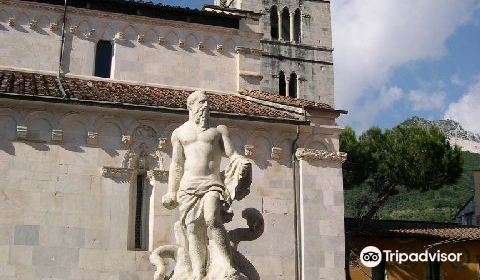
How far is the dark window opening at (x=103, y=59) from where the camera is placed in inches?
724

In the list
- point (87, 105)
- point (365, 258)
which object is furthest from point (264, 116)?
point (365, 258)

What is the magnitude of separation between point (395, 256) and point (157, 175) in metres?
14.1

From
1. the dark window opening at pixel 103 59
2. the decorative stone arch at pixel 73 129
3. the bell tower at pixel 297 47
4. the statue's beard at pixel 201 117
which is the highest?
the bell tower at pixel 297 47

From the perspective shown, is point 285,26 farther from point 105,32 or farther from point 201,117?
point 201,117

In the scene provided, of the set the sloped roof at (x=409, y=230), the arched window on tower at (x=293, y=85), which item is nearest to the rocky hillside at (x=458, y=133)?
the arched window on tower at (x=293, y=85)

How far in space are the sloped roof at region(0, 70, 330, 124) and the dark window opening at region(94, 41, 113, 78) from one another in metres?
0.65

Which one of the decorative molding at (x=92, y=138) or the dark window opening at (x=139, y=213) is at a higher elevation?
the decorative molding at (x=92, y=138)

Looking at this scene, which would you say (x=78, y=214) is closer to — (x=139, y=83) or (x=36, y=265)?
(x=36, y=265)

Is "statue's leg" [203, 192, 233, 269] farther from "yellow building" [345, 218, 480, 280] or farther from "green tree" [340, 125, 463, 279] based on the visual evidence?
"green tree" [340, 125, 463, 279]

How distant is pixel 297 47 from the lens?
49.8 meters

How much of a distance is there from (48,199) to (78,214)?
0.73 meters

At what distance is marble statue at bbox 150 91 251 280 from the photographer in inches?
344

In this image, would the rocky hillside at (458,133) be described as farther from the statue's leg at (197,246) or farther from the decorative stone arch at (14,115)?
the statue's leg at (197,246)

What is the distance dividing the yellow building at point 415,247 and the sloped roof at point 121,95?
32.1 feet
